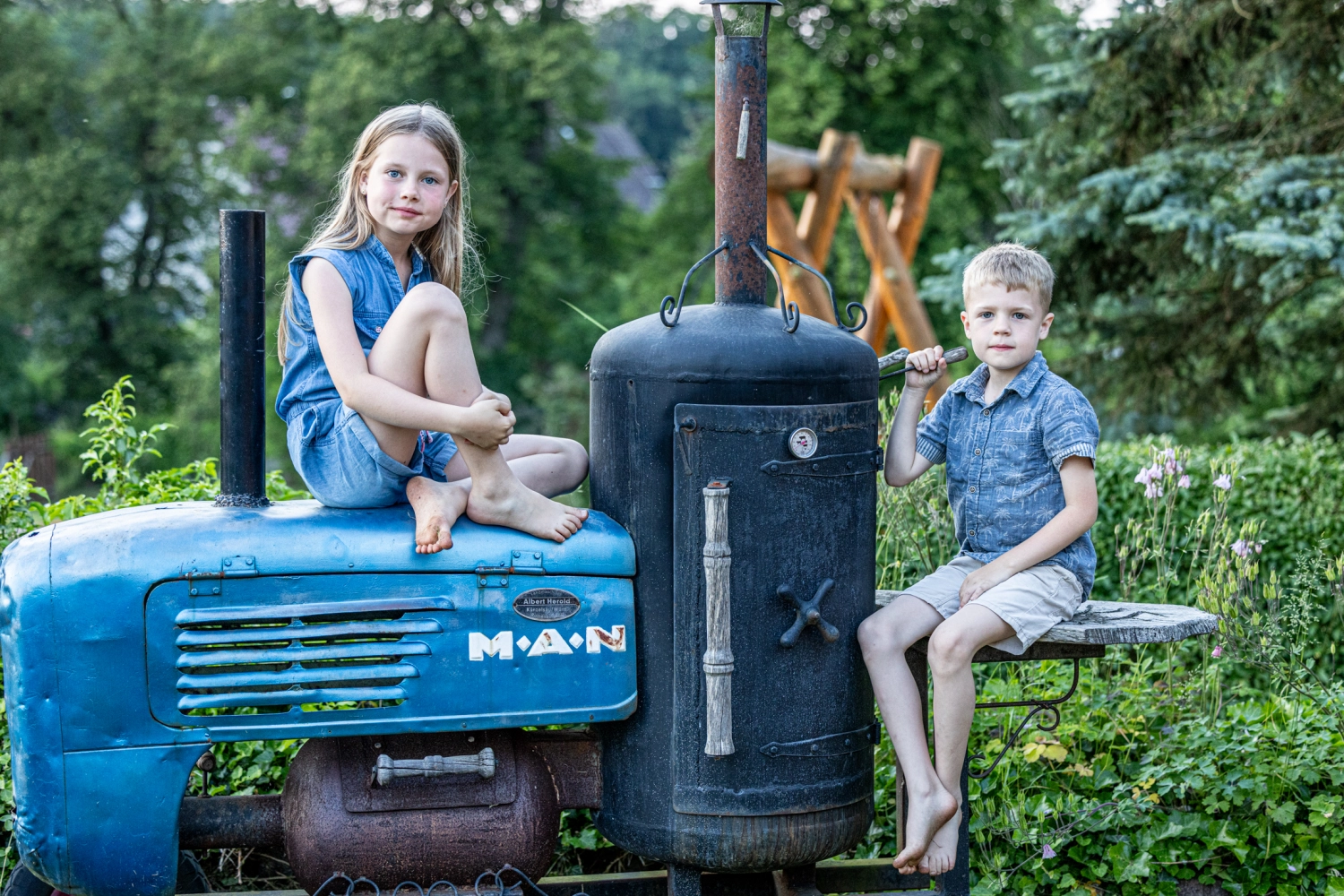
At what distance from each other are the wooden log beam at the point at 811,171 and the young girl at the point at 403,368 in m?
5.51

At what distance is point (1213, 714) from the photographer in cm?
362

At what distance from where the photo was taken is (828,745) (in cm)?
259

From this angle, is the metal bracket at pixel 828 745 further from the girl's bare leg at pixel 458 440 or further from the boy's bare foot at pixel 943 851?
the girl's bare leg at pixel 458 440

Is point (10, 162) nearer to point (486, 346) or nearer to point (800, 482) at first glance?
point (486, 346)

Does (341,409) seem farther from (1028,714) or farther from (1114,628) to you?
(1028,714)

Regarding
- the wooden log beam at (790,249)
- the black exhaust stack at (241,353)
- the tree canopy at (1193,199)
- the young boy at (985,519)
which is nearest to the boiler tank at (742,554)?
the young boy at (985,519)

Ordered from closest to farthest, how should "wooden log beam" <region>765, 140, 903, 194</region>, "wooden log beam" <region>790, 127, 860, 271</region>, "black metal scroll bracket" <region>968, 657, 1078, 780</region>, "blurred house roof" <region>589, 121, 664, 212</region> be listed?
"black metal scroll bracket" <region>968, 657, 1078, 780</region>, "wooden log beam" <region>765, 140, 903, 194</region>, "wooden log beam" <region>790, 127, 860, 271</region>, "blurred house roof" <region>589, 121, 664, 212</region>

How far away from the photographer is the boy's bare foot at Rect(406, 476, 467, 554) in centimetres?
244

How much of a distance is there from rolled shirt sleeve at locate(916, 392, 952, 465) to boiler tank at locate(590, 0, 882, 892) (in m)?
0.29

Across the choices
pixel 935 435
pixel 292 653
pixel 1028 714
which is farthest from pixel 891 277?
pixel 292 653

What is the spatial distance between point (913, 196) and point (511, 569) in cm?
821

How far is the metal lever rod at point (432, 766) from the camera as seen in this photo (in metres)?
2.46

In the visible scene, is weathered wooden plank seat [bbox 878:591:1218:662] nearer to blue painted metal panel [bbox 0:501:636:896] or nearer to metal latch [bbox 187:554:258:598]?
blue painted metal panel [bbox 0:501:636:896]

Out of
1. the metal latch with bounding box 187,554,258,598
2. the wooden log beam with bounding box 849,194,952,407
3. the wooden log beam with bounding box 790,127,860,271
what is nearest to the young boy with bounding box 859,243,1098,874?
the metal latch with bounding box 187,554,258,598
